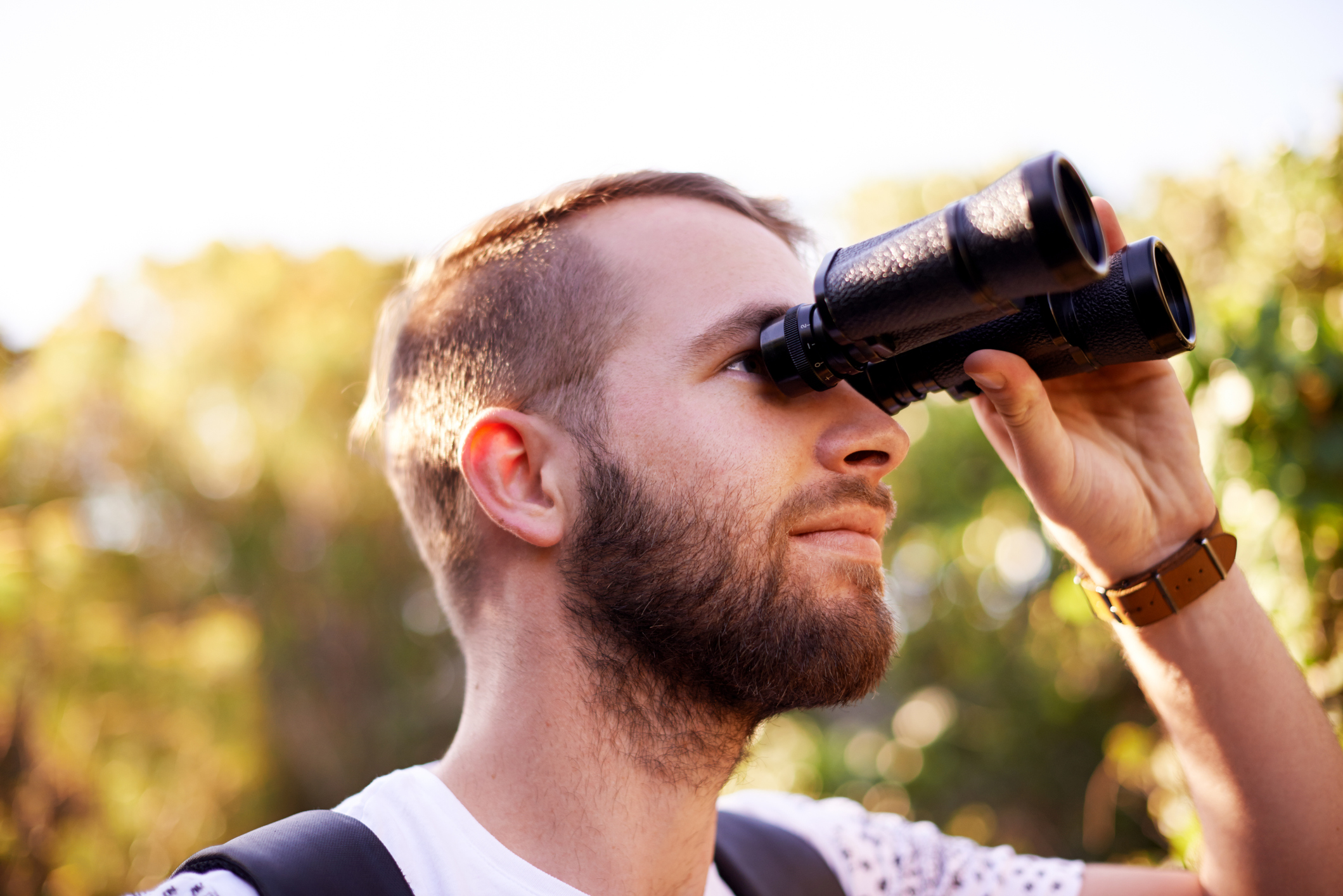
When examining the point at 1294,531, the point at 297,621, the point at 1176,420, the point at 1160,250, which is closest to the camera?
the point at 1160,250

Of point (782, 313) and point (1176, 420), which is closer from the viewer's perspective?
point (782, 313)

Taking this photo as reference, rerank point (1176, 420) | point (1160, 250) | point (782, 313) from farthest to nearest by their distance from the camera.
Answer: point (1176, 420)
point (782, 313)
point (1160, 250)

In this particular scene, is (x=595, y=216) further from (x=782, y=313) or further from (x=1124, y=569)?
(x=1124, y=569)

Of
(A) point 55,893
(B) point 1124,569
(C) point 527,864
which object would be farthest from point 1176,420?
(A) point 55,893

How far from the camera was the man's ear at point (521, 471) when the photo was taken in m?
1.54

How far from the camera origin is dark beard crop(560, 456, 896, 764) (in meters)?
1.42

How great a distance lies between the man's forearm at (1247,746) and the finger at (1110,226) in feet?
2.23

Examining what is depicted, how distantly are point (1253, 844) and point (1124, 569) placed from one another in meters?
0.52

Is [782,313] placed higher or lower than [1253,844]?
higher

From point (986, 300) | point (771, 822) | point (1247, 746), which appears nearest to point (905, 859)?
point (771, 822)

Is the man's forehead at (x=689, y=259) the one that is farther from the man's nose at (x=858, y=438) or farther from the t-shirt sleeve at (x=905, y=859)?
the t-shirt sleeve at (x=905, y=859)

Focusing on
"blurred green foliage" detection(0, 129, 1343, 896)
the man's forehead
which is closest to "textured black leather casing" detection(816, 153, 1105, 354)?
the man's forehead

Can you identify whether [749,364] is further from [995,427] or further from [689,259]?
[995,427]

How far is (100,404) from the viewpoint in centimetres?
782
